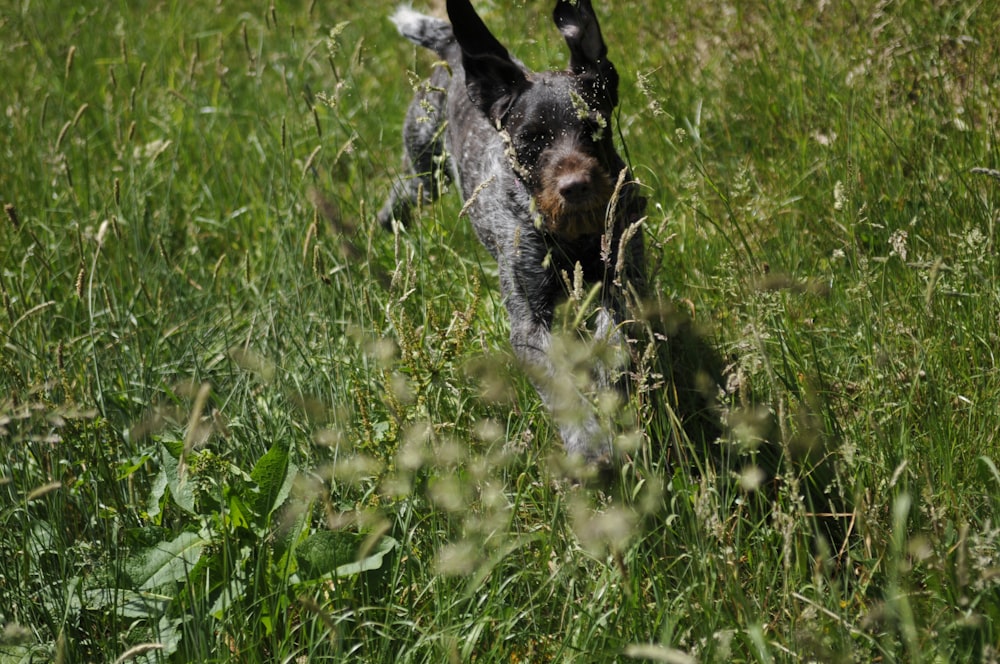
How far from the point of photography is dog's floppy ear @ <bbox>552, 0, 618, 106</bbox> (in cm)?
391

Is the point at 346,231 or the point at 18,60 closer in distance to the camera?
the point at 346,231

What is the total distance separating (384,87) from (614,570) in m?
5.02

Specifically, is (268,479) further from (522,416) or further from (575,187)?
(575,187)

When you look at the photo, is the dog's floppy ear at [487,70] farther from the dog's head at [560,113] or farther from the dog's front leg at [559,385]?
the dog's front leg at [559,385]

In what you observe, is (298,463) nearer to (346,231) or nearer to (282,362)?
(282,362)

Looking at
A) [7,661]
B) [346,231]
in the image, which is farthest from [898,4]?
[7,661]

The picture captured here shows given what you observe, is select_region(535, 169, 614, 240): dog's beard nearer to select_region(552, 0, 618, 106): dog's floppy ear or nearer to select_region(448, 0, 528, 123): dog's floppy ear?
select_region(552, 0, 618, 106): dog's floppy ear

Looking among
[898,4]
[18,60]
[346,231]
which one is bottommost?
[18,60]

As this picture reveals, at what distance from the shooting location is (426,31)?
20.2ft

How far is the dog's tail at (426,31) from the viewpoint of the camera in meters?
6.07

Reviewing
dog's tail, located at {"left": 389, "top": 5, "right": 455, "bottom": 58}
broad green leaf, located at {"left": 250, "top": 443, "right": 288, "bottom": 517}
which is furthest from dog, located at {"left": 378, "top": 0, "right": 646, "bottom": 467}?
dog's tail, located at {"left": 389, "top": 5, "right": 455, "bottom": 58}

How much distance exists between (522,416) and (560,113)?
1.26 meters

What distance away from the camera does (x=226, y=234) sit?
18.7ft

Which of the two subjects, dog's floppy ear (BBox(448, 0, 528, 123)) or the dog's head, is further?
dog's floppy ear (BBox(448, 0, 528, 123))
